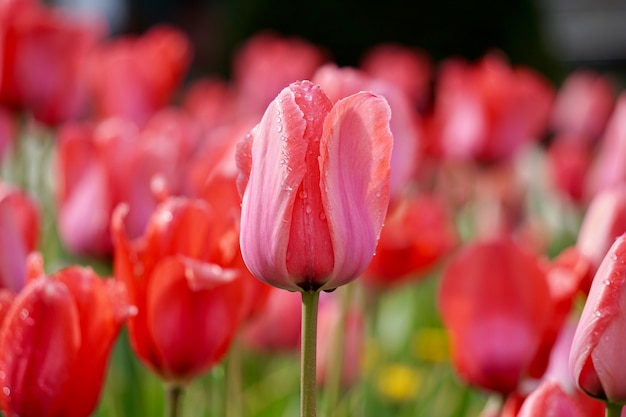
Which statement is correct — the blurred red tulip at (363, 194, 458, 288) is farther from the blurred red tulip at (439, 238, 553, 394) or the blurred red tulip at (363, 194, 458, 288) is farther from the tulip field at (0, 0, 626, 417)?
the blurred red tulip at (439, 238, 553, 394)

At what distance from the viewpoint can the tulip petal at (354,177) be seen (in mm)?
622

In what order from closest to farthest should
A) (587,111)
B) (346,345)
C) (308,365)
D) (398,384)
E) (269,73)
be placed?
(308,365) < (346,345) < (398,384) < (269,73) < (587,111)

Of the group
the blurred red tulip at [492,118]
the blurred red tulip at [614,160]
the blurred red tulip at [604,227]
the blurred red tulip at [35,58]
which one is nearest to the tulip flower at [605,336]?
the blurred red tulip at [604,227]

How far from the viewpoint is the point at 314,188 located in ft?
2.07

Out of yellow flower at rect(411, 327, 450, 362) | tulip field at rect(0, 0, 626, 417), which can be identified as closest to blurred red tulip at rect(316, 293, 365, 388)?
tulip field at rect(0, 0, 626, 417)

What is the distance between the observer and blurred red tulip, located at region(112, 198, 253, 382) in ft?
2.56

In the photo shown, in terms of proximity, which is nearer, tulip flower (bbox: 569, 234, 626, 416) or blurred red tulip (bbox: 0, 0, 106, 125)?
tulip flower (bbox: 569, 234, 626, 416)

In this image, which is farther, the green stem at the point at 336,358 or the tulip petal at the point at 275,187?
the green stem at the point at 336,358

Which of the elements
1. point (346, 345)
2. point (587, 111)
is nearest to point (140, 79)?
point (346, 345)

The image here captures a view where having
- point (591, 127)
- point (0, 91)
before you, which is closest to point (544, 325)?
point (0, 91)

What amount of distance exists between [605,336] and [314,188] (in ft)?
0.69

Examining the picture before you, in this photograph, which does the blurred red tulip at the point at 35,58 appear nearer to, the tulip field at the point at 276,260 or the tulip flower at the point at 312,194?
the tulip field at the point at 276,260

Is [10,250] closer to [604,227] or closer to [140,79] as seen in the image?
[604,227]

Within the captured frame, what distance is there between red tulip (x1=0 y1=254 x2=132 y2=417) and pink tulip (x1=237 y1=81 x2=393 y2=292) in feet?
0.48
